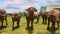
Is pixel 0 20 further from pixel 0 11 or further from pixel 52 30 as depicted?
pixel 52 30

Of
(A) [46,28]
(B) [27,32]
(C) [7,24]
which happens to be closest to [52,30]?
(A) [46,28]

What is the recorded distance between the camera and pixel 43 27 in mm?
21859

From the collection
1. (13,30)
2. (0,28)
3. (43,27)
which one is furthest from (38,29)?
(0,28)

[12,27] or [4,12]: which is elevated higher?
[4,12]

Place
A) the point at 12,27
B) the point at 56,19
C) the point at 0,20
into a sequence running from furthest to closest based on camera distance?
the point at 0,20 → the point at 12,27 → the point at 56,19

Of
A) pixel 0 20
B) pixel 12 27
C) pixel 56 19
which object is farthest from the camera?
pixel 0 20

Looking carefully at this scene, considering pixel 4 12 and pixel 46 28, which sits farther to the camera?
pixel 4 12

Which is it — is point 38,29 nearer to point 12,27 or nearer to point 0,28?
point 12,27

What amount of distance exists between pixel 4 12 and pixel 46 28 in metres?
5.24

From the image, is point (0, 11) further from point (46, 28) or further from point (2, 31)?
point (46, 28)

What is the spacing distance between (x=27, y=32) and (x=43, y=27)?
6.42 ft

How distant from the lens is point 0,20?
24.1 meters

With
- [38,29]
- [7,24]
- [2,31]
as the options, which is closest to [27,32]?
[38,29]

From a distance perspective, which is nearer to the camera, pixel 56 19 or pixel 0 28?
pixel 56 19
